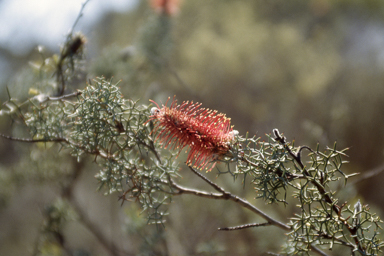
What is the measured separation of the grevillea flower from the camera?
0.27 metres

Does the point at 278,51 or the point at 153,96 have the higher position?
the point at 278,51

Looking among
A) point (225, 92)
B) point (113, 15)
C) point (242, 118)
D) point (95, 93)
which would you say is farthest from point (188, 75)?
point (95, 93)

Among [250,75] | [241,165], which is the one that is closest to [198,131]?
[241,165]

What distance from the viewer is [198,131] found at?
273 millimetres

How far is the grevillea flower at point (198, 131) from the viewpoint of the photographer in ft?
0.89

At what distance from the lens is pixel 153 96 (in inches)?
33.7

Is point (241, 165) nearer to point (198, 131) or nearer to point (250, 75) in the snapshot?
point (198, 131)

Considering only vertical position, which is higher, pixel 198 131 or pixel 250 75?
pixel 250 75

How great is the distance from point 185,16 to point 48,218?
206 cm

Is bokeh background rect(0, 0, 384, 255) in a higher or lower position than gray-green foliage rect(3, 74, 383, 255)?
higher

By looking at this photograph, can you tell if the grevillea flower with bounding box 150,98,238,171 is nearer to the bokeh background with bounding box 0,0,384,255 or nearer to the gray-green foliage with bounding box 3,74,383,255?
the gray-green foliage with bounding box 3,74,383,255

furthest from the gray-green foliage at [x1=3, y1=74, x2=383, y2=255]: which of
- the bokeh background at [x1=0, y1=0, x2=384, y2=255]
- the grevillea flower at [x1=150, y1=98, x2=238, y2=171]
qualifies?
the bokeh background at [x1=0, y1=0, x2=384, y2=255]

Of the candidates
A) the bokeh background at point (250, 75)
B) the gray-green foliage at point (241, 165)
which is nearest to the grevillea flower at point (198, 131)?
the gray-green foliage at point (241, 165)

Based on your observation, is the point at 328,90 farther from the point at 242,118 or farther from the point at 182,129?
the point at 182,129
